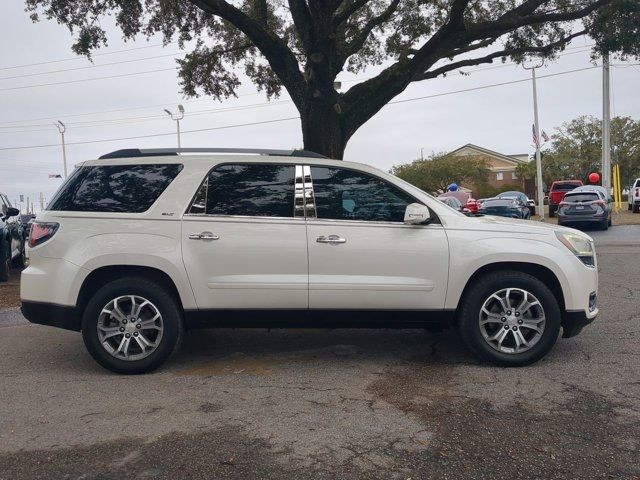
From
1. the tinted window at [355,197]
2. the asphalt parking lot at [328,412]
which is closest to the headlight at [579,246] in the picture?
the asphalt parking lot at [328,412]

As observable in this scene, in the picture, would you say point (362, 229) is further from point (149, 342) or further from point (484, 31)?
point (484, 31)

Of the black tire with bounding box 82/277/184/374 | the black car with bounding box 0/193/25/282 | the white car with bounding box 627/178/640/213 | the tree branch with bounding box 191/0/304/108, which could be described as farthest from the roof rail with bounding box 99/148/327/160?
the white car with bounding box 627/178/640/213

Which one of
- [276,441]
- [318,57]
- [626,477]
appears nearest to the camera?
[626,477]

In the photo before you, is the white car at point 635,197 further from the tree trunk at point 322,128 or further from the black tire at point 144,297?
the black tire at point 144,297

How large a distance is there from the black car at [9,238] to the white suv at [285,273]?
6444 mm

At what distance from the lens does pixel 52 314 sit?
16.5ft

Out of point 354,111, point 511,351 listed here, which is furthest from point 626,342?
point 354,111

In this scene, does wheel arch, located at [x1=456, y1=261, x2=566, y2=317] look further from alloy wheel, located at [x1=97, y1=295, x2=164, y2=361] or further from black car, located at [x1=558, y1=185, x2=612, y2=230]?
black car, located at [x1=558, y1=185, x2=612, y2=230]

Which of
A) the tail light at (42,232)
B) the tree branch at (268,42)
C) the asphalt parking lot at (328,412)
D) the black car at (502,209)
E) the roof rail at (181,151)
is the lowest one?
the asphalt parking lot at (328,412)

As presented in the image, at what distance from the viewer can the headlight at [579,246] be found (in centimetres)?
514

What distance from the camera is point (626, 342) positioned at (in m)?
5.74

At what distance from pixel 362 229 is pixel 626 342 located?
2885mm

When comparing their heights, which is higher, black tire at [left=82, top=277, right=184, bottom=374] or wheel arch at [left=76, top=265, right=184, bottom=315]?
wheel arch at [left=76, top=265, right=184, bottom=315]

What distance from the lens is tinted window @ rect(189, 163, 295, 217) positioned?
514 cm
